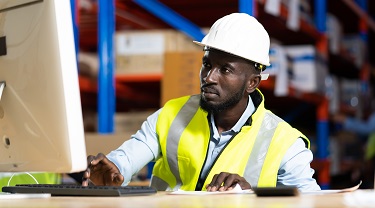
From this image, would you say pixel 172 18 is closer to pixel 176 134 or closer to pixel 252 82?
pixel 252 82

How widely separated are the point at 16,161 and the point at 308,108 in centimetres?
488

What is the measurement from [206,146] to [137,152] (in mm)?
258

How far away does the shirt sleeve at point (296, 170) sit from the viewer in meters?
2.43

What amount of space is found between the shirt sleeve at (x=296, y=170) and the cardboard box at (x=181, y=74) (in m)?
1.58

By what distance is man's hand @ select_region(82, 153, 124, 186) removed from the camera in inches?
87.5

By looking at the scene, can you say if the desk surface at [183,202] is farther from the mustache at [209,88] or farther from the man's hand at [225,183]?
the mustache at [209,88]

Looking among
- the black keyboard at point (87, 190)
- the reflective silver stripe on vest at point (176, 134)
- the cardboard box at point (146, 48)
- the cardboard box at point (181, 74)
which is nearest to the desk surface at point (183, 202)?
the black keyboard at point (87, 190)

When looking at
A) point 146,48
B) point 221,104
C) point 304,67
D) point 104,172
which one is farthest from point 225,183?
point 304,67

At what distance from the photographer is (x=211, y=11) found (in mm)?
4727

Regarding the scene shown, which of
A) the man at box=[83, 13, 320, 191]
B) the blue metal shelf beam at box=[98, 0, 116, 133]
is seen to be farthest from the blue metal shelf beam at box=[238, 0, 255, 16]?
the blue metal shelf beam at box=[98, 0, 116, 133]

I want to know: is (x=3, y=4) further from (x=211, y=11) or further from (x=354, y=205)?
(x=211, y=11)

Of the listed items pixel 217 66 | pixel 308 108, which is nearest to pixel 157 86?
pixel 308 108

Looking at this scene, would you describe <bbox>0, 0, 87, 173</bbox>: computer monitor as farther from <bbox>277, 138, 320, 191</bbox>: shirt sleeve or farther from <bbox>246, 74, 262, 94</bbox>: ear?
<bbox>246, 74, 262, 94</bbox>: ear

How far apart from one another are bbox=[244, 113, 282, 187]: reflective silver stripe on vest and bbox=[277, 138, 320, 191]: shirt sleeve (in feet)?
0.25
